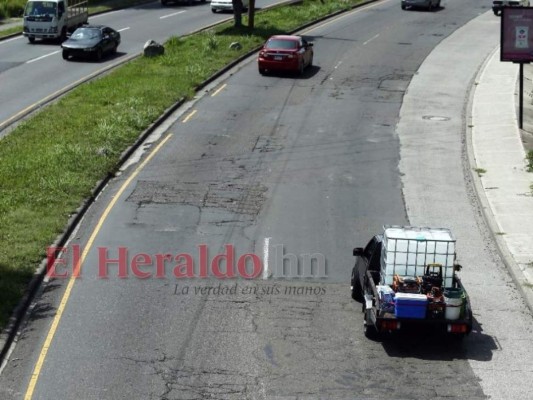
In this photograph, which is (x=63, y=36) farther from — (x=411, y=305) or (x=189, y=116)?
(x=411, y=305)

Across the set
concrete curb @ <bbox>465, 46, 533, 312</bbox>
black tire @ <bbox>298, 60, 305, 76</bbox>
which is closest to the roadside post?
concrete curb @ <bbox>465, 46, 533, 312</bbox>

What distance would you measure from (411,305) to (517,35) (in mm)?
22280

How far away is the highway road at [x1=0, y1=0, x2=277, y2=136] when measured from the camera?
1633 inches

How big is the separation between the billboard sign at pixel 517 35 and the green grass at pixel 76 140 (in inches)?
482

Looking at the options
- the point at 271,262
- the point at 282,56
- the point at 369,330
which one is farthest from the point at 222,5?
the point at 369,330

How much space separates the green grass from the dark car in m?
2.58

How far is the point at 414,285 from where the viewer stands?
17.7 meters

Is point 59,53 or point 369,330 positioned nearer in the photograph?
point 369,330

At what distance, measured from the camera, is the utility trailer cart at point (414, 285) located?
683 inches

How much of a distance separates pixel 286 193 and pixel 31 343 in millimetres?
11590

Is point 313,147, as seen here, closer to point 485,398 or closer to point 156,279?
point 156,279

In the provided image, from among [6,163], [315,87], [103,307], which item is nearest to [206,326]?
[103,307]

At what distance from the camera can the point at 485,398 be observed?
16.1 metres

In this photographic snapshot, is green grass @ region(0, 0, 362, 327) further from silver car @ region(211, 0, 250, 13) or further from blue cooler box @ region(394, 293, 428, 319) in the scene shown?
silver car @ region(211, 0, 250, 13)
